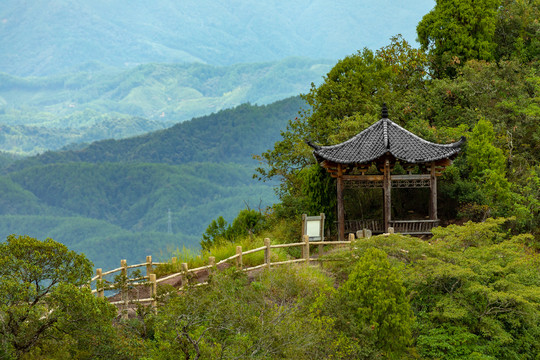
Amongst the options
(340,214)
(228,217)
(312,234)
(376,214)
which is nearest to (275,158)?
(376,214)

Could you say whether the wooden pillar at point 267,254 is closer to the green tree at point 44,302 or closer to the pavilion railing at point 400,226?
the pavilion railing at point 400,226

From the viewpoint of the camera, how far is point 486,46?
34594 mm

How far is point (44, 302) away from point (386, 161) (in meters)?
14.4

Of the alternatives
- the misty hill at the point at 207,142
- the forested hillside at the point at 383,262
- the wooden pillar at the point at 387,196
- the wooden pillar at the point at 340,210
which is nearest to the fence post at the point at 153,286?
the forested hillside at the point at 383,262

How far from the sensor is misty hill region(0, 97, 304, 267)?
127m

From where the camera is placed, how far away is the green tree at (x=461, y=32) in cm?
3453

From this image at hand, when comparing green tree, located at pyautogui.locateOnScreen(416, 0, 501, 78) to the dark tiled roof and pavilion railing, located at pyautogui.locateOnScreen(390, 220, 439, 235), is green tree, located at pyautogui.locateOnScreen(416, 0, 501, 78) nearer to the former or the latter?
the dark tiled roof

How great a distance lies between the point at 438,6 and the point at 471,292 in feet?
75.3

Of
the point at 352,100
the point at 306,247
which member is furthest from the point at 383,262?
the point at 352,100

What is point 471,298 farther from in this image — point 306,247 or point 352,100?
point 352,100

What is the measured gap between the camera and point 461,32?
114ft

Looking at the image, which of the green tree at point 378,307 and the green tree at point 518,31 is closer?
the green tree at point 378,307

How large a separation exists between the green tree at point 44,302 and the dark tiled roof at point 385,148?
42.6ft

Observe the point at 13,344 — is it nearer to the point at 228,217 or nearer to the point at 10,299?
the point at 10,299
